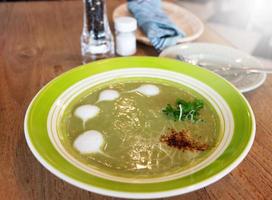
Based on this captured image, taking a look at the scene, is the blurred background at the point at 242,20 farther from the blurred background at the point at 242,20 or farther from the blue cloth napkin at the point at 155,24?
the blue cloth napkin at the point at 155,24

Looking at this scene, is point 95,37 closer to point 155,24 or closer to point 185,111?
point 155,24

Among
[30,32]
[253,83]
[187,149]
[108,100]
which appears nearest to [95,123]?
[108,100]


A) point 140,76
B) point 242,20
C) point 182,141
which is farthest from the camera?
point 242,20

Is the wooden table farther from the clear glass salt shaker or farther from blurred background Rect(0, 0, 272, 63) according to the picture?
blurred background Rect(0, 0, 272, 63)

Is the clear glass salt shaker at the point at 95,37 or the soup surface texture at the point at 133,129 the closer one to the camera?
the soup surface texture at the point at 133,129

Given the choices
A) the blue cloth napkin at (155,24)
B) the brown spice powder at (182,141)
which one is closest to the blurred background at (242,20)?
the blue cloth napkin at (155,24)

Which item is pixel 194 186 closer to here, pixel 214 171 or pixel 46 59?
pixel 214 171

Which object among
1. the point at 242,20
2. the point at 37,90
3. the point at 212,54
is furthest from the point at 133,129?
the point at 242,20
